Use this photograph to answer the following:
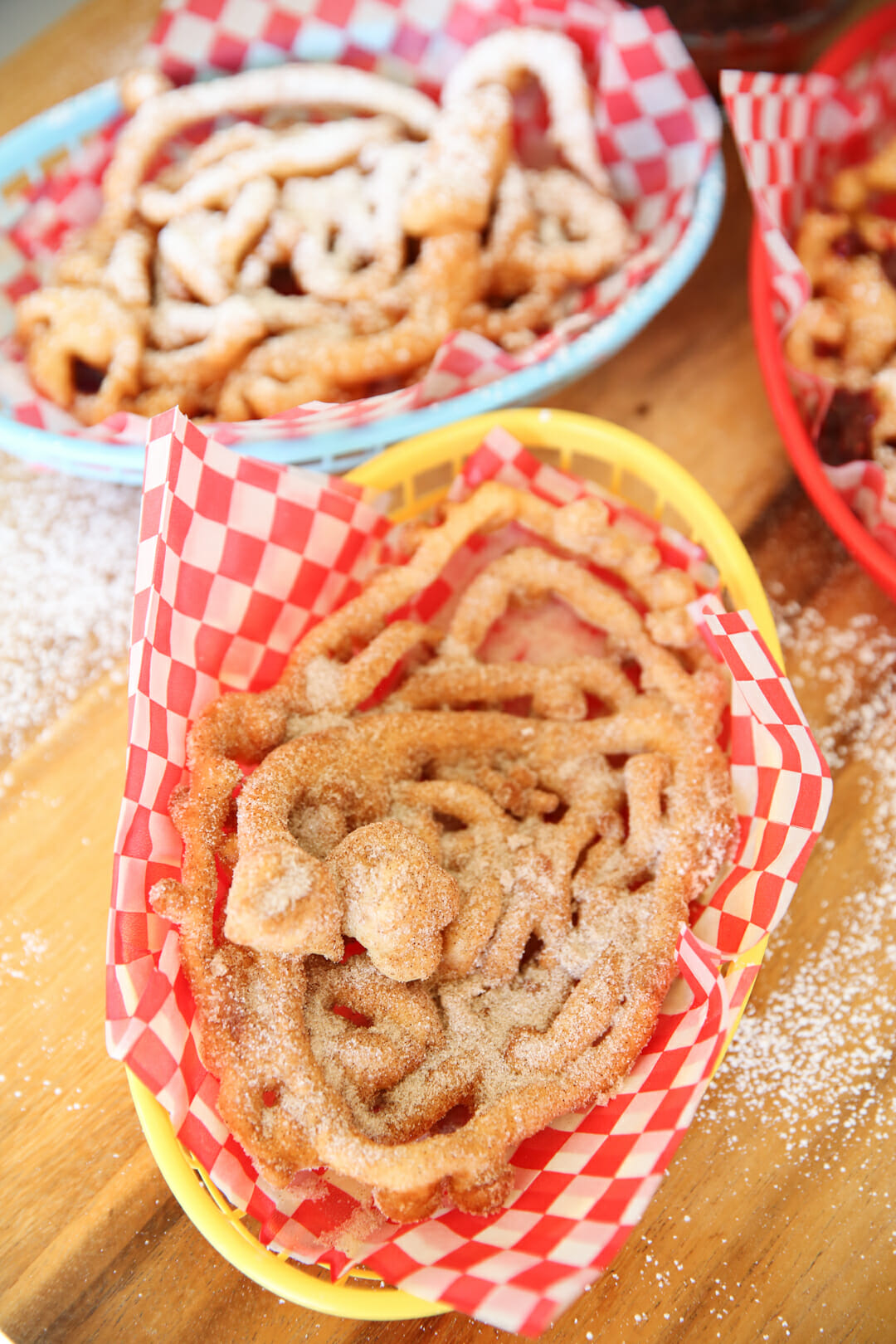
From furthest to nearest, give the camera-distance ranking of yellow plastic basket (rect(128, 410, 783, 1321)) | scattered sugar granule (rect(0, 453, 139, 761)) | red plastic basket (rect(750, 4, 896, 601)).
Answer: scattered sugar granule (rect(0, 453, 139, 761)) → red plastic basket (rect(750, 4, 896, 601)) → yellow plastic basket (rect(128, 410, 783, 1321))

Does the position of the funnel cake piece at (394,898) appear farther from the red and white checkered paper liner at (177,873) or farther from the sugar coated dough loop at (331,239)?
the sugar coated dough loop at (331,239)

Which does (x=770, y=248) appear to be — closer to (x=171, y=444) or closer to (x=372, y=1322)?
(x=171, y=444)

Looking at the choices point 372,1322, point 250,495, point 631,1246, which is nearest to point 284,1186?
point 372,1322

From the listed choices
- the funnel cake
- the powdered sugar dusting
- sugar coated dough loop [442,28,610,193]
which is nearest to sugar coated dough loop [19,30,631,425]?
sugar coated dough loop [442,28,610,193]

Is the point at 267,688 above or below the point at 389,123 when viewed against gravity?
below

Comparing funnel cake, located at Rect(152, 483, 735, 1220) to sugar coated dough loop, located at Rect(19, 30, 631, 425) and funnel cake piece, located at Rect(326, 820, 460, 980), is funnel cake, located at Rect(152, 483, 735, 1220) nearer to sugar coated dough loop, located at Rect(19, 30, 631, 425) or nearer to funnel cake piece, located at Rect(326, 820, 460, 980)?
funnel cake piece, located at Rect(326, 820, 460, 980)

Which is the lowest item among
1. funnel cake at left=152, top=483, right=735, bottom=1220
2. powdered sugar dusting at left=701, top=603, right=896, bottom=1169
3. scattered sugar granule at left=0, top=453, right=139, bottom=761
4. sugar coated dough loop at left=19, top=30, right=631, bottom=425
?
powdered sugar dusting at left=701, top=603, right=896, bottom=1169

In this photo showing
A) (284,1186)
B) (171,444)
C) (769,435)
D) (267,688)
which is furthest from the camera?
(769,435)
